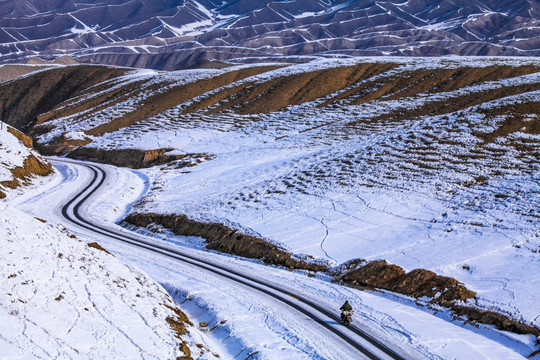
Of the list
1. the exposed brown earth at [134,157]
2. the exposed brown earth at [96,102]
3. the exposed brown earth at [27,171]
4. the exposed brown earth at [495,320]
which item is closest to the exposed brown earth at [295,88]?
the exposed brown earth at [134,157]

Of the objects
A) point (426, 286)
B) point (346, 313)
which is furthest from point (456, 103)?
point (346, 313)

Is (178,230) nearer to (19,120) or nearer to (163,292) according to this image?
(163,292)

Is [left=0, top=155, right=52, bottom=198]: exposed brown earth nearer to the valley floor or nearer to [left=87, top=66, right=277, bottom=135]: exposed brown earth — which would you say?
the valley floor

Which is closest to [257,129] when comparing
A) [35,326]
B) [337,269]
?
[337,269]

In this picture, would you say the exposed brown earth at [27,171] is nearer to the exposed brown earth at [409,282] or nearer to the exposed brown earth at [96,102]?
the exposed brown earth at [409,282]

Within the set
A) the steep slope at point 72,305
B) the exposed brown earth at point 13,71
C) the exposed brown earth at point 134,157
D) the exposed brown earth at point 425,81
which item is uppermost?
the exposed brown earth at point 13,71

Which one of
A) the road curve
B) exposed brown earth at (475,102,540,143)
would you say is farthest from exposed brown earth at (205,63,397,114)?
the road curve

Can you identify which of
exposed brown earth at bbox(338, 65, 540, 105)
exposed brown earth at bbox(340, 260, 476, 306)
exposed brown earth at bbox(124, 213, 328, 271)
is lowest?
exposed brown earth at bbox(124, 213, 328, 271)

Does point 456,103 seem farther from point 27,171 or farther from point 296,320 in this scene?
point 27,171
